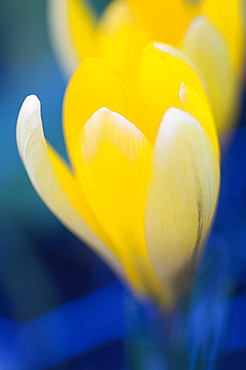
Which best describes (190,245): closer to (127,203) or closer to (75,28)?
(127,203)

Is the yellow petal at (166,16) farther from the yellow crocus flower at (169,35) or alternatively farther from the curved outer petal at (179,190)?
the curved outer petal at (179,190)

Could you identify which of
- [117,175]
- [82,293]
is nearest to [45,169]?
[117,175]

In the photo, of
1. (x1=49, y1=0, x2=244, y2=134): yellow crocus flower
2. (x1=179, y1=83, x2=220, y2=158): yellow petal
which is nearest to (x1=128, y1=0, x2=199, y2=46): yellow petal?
(x1=49, y1=0, x2=244, y2=134): yellow crocus flower

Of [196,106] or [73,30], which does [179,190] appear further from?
[73,30]

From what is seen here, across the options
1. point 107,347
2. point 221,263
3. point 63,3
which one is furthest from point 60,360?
point 63,3

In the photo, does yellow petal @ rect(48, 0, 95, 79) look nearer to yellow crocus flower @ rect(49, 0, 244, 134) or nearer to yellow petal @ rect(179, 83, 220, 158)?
yellow crocus flower @ rect(49, 0, 244, 134)
